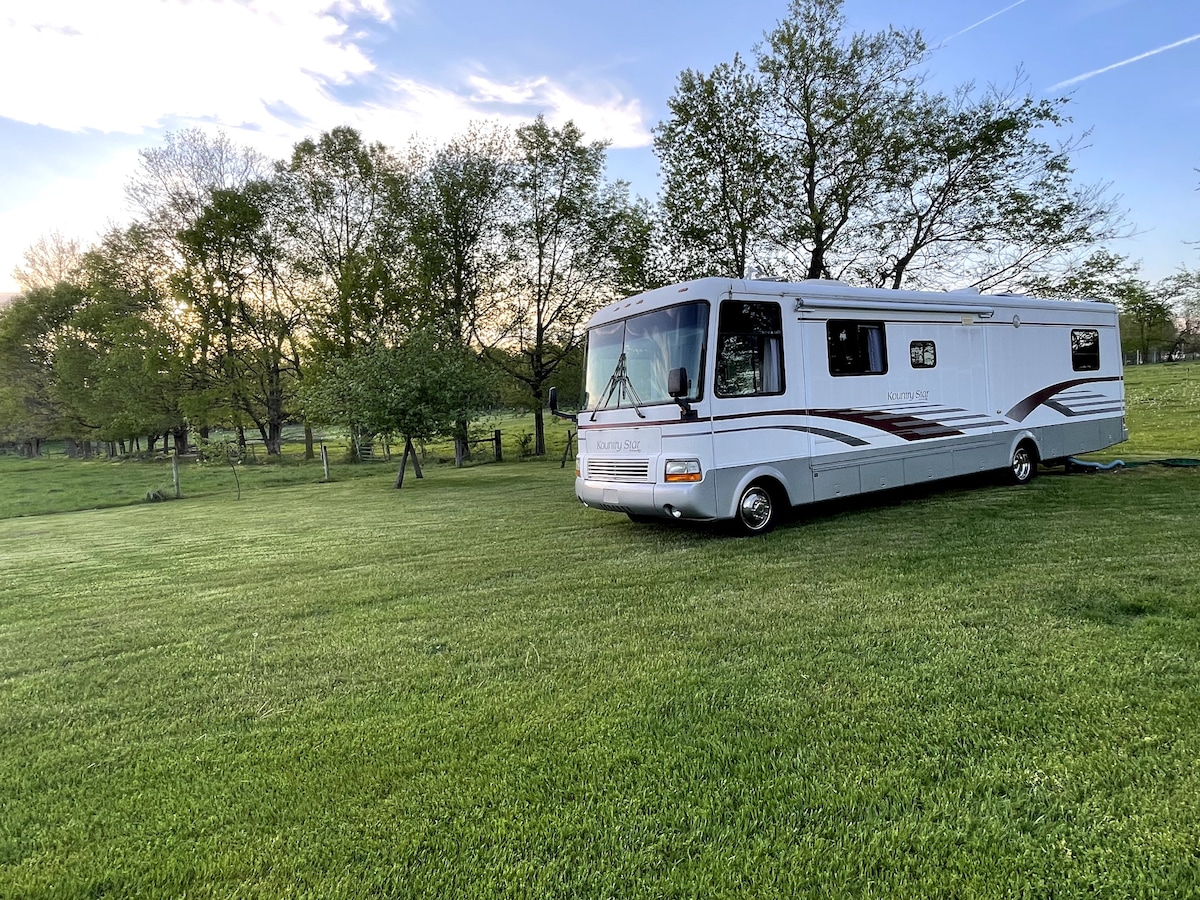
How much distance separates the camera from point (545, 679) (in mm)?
3439

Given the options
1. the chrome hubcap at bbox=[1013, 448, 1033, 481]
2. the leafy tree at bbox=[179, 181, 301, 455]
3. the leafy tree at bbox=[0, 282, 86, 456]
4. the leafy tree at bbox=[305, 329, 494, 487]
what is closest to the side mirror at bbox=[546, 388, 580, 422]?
the leafy tree at bbox=[305, 329, 494, 487]

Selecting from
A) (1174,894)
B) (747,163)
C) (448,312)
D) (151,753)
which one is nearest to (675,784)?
(1174,894)

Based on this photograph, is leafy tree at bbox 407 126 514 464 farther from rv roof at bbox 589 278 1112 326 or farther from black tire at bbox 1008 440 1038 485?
black tire at bbox 1008 440 1038 485

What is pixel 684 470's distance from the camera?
6.74 meters

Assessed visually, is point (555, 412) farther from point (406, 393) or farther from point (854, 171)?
point (854, 171)

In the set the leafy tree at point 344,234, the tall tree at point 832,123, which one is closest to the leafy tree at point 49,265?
the leafy tree at point 344,234

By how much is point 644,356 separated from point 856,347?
9.18 ft

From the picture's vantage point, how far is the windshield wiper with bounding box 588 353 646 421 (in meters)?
7.29

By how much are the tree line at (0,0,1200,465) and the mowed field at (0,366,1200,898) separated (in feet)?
17.1

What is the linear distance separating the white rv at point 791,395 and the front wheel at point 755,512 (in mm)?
15

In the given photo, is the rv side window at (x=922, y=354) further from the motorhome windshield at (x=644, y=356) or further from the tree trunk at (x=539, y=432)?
the tree trunk at (x=539, y=432)

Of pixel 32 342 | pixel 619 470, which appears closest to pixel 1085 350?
pixel 619 470

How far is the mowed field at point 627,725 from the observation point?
6.65 ft

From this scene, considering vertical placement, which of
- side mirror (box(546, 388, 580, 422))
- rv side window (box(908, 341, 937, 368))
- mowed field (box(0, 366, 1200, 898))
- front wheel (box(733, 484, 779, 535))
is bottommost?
mowed field (box(0, 366, 1200, 898))
